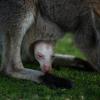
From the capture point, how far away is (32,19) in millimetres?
6699

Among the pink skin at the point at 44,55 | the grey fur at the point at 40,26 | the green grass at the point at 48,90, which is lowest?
the green grass at the point at 48,90

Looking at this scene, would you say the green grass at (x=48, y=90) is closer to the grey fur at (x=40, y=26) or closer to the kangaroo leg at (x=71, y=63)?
the grey fur at (x=40, y=26)

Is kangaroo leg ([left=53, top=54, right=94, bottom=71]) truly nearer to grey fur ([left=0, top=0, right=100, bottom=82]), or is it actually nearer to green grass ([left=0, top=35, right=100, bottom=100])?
grey fur ([left=0, top=0, right=100, bottom=82])

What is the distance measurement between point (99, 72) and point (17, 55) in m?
1.20

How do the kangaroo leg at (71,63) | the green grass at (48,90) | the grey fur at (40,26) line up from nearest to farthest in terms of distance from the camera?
the green grass at (48,90) < the grey fur at (40,26) < the kangaroo leg at (71,63)

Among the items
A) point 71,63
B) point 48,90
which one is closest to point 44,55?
point 48,90

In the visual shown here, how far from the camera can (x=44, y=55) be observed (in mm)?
6613

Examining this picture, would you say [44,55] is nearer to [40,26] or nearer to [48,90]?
[40,26]

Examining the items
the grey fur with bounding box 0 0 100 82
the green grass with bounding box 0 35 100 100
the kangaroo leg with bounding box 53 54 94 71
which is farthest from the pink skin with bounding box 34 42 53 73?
the kangaroo leg with bounding box 53 54 94 71

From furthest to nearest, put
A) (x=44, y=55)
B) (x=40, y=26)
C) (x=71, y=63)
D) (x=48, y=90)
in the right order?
1. (x=71, y=63)
2. (x=40, y=26)
3. (x=44, y=55)
4. (x=48, y=90)

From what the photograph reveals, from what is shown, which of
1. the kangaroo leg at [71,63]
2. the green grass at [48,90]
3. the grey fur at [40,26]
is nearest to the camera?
the green grass at [48,90]

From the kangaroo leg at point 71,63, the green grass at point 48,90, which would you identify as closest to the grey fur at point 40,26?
the kangaroo leg at point 71,63

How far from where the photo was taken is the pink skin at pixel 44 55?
656 centimetres

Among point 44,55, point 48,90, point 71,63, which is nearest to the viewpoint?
point 48,90
